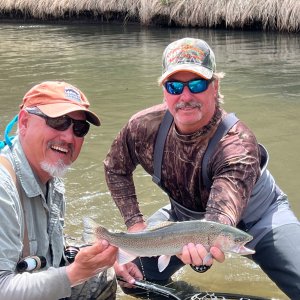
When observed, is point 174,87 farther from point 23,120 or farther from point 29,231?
point 29,231

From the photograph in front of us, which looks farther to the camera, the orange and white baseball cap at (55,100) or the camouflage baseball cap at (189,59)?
the camouflage baseball cap at (189,59)

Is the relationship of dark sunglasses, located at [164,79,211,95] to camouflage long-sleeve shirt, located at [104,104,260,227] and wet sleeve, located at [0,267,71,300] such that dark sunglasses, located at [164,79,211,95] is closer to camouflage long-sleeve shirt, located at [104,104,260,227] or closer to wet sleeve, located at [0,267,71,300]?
camouflage long-sleeve shirt, located at [104,104,260,227]

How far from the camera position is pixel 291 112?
9969 mm

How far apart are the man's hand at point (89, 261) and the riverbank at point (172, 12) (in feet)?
62.1

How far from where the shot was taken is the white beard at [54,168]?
11.1 feet

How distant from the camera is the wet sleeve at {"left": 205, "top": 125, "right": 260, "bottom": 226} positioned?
11.7 feet

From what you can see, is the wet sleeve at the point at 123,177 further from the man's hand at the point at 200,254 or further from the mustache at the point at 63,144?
the man's hand at the point at 200,254

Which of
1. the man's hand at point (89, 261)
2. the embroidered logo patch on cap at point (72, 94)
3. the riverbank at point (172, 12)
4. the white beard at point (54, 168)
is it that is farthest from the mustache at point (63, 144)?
the riverbank at point (172, 12)

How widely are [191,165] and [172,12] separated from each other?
21.8 metres

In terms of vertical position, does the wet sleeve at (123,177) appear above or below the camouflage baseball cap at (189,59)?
below

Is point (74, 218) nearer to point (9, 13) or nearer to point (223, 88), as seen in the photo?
point (223, 88)

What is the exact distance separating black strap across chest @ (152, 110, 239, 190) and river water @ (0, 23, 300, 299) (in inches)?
46.4

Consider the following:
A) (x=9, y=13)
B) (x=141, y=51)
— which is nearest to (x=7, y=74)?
(x=141, y=51)

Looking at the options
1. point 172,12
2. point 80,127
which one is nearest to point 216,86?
point 80,127
